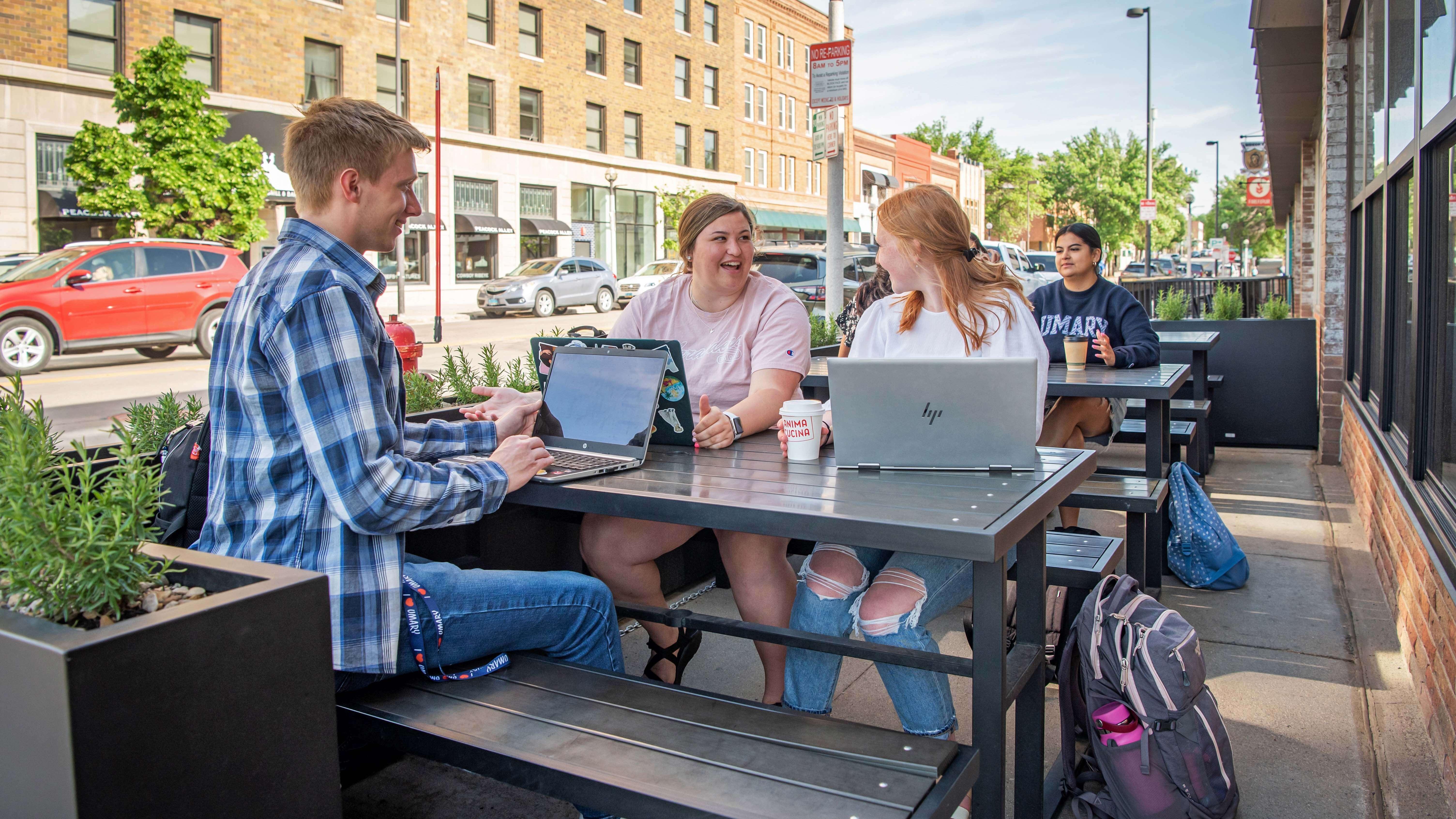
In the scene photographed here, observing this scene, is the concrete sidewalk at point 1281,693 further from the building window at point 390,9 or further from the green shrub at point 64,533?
the building window at point 390,9

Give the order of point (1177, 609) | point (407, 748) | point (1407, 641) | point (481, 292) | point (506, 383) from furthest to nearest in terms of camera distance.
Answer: point (481, 292) → point (506, 383) → point (1177, 609) → point (1407, 641) → point (407, 748)

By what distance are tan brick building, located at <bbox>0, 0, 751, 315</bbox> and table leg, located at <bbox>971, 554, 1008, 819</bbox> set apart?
16588 mm

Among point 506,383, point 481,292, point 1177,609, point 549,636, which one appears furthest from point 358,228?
point 481,292

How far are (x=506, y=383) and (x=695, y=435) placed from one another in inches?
79.0

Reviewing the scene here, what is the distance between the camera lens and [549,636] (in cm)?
215

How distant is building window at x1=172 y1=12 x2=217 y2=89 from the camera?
2250cm

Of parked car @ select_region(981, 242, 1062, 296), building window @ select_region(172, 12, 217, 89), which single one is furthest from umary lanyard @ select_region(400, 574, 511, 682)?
building window @ select_region(172, 12, 217, 89)

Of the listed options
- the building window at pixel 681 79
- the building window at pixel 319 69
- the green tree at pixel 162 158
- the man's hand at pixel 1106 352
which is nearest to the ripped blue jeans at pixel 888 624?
the man's hand at pixel 1106 352

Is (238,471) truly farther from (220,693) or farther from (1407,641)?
(1407,641)

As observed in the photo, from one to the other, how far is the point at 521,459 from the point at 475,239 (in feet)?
95.0

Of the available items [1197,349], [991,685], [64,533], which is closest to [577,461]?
[991,685]

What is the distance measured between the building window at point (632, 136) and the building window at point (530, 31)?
14.3 ft

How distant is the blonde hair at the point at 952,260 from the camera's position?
292cm

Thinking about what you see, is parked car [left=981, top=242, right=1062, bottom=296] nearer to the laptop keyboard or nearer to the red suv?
the red suv
